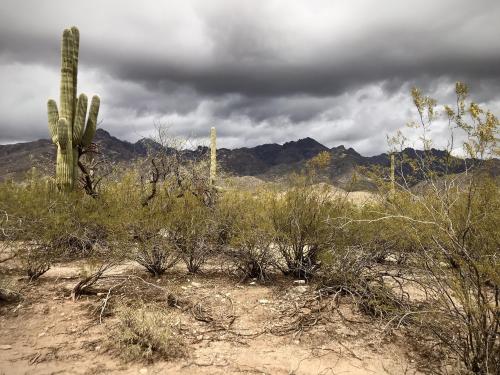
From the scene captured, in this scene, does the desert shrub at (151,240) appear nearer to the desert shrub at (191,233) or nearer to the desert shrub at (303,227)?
the desert shrub at (191,233)

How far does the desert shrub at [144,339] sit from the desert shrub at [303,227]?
3.16 m

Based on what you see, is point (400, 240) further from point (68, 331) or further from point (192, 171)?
point (192, 171)

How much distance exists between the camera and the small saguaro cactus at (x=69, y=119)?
11.9 metres

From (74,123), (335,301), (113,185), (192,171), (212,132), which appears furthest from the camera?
(212,132)

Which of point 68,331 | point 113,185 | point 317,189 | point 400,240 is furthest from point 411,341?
point 113,185

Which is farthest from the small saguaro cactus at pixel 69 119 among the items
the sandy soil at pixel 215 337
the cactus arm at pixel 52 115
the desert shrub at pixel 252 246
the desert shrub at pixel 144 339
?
the desert shrub at pixel 144 339

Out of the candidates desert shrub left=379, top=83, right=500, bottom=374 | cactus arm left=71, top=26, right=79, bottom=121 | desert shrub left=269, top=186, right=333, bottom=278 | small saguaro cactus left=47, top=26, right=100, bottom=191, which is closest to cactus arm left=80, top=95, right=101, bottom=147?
small saguaro cactus left=47, top=26, right=100, bottom=191

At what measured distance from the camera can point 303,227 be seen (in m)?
7.88

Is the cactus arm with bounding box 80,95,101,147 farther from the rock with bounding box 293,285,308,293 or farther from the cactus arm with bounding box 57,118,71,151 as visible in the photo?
the rock with bounding box 293,285,308,293

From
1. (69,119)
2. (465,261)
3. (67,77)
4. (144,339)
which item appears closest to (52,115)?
(69,119)

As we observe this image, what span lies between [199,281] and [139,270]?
145 cm

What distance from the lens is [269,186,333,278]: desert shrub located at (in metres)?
7.80

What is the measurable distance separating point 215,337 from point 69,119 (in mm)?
9368

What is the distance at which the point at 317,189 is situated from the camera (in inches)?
322
